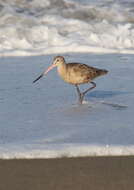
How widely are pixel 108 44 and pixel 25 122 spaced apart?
471 centimetres

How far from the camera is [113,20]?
42.6ft

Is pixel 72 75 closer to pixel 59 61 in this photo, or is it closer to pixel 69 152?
pixel 59 61

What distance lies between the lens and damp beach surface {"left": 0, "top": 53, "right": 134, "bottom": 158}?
6.05m

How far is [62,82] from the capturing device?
894cm

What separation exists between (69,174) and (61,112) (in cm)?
213

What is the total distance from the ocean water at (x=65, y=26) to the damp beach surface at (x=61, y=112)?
672mm

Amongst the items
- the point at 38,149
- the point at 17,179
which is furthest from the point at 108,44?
the point at 17,179

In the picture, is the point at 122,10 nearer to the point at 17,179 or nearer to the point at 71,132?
the point at 71,132

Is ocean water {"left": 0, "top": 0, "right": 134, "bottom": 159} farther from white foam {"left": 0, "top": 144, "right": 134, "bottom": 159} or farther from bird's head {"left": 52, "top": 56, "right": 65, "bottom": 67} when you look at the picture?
bird's head {"left": 52, "top": 56, "right": 65, "bottom": 67}

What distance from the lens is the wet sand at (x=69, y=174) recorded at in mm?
5152

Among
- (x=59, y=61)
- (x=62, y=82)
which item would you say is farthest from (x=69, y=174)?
(x=62, y=82)

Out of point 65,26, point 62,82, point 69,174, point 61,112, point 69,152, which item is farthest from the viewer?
point 65,26

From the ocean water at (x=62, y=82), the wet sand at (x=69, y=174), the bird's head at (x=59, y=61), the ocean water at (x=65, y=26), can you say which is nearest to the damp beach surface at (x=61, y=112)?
the ocean water at (x=62, y=82)

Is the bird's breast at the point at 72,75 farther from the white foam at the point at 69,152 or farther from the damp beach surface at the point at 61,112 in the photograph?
the white foam at the point at 69,152
